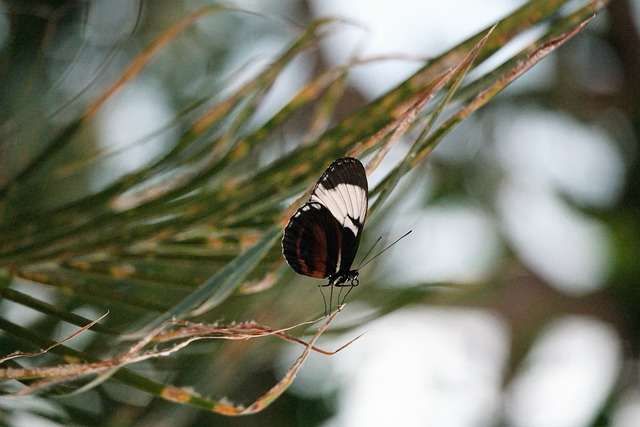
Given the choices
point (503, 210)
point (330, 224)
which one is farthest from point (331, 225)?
point (503, 210)

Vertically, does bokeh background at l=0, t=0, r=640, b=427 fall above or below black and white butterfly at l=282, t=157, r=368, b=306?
above

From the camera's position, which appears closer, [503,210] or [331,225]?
[331,225]

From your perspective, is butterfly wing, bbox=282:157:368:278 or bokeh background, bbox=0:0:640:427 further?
bokeh background, bbox=0:0:640:427

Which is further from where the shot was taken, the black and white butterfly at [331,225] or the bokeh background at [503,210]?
the bokeh background at [503,210]

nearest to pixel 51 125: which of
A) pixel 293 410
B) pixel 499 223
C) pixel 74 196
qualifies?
pixel 74 196

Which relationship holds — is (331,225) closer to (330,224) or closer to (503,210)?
(330,224)

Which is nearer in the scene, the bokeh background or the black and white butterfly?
the black and white butterfly

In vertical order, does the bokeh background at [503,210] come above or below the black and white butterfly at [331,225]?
above
